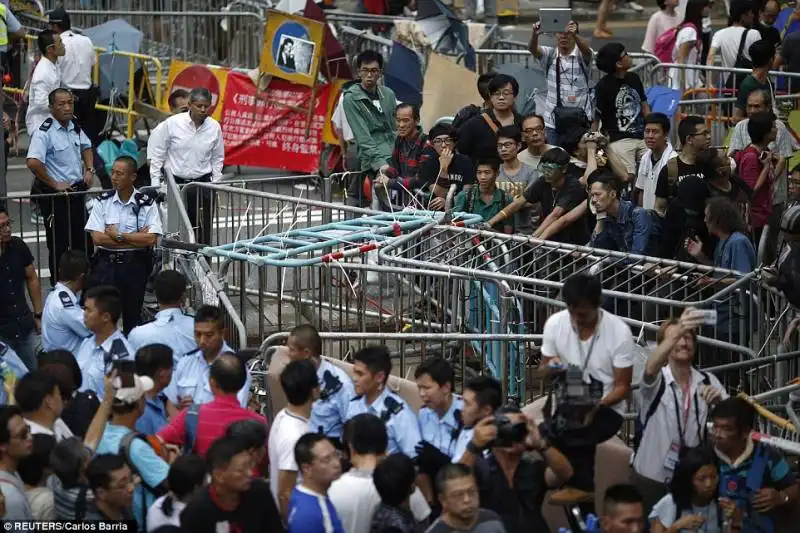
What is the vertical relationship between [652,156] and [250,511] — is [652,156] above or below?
above

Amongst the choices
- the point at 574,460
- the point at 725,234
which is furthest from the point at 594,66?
the point at 574,460

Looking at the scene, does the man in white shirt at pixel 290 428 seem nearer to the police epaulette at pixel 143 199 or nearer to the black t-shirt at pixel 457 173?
the police epaulette at pixel 143 199

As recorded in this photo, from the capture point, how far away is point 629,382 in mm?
8703

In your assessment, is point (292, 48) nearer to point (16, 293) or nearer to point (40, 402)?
point (16, 293)

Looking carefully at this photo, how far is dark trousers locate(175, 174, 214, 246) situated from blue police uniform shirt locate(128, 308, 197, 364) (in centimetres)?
365

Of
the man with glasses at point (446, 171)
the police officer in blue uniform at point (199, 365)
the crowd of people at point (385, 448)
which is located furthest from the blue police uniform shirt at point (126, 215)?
the crowd of people at point (385, 448)

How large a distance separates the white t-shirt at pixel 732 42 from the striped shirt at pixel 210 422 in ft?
33.3

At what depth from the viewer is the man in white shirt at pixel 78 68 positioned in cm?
1777

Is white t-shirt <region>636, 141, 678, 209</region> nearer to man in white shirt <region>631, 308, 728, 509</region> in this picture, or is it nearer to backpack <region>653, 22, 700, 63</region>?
man in white shirt <region>631, 308, 728, 509</region>

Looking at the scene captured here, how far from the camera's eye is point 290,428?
8.48m

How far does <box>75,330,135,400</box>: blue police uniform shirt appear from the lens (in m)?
9.72

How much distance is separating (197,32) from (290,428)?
1386 centimetres

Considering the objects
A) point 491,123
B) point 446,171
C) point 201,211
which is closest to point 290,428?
point 446,171

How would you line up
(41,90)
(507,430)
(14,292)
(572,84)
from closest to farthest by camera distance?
(507,430), (14,292), (572,84), (41,90)
